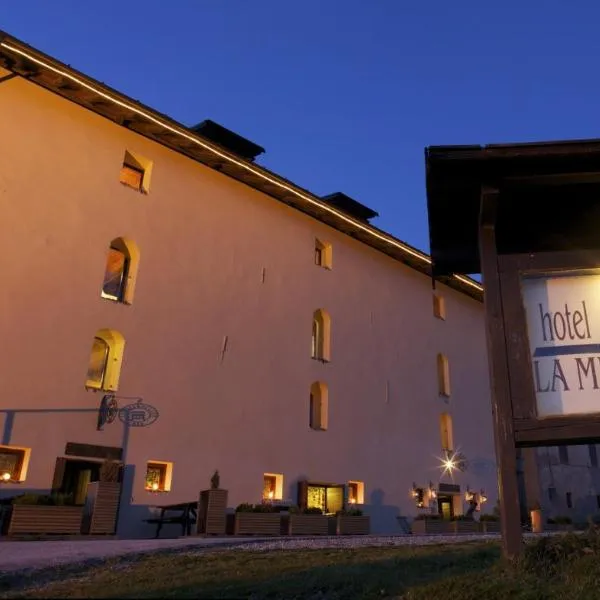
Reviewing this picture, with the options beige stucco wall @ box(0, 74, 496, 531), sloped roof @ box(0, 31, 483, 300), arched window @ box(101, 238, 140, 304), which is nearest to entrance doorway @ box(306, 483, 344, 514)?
beige stucco wall @ box(0, 74, 496, 531)

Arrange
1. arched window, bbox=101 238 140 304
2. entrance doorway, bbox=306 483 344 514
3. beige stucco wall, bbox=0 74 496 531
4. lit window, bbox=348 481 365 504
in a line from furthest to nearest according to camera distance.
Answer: lit window, bbox=348 481 365 504 → entrance doorway, bbox=306 483 344 514 → arched window, bbox=101 238 140 304 → beige stucco wall, bbox=0 74 496 531

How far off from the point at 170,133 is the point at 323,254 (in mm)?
7841

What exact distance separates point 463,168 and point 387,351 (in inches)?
782

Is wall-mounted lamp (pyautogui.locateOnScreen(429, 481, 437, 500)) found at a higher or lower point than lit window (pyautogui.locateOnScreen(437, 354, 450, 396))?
lower

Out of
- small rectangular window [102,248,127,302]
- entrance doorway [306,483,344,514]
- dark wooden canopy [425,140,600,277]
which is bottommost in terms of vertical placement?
entrance doorway [306,483,344,514]

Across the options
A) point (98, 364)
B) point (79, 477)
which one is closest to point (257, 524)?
point (79, 477)

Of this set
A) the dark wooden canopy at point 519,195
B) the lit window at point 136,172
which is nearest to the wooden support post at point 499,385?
the dark wooden canopy at point 519,195

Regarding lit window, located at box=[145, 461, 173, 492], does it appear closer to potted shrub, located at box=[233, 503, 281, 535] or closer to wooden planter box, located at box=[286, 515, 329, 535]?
potted shrub, located at box=[233, 503, 281, 535]

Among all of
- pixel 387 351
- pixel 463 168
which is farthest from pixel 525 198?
pixel 387 351

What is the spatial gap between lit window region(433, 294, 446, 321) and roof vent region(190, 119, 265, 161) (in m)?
11.3

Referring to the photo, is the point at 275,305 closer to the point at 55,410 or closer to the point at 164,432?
the point at 164,432

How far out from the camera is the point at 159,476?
17250mm

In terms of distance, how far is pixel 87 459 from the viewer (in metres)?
15.7

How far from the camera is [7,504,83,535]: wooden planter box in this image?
12.6m
